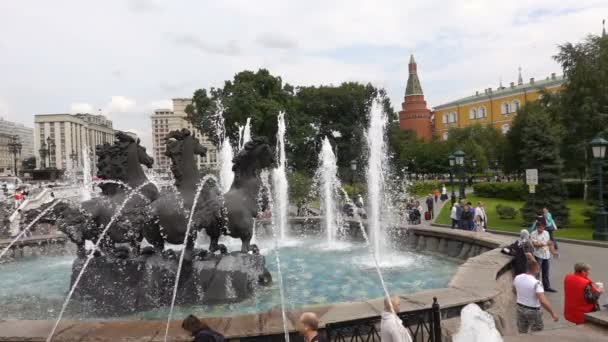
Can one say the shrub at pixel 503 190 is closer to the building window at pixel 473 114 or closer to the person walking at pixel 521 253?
the person walking at pixel 521 253

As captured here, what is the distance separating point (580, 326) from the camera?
5.31 metres

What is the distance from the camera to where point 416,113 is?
108 m

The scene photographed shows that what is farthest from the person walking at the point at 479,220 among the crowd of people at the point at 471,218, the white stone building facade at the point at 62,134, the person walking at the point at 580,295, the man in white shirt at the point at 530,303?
the white stone building facade at the point at 62,134

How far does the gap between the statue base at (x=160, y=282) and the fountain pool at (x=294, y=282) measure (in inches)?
9.1

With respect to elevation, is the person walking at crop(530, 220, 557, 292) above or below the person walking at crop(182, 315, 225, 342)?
below

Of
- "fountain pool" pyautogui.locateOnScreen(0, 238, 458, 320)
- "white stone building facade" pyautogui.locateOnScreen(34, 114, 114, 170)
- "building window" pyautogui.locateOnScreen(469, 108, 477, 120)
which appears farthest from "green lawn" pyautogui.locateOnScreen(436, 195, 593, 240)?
"white stone building facade" pyautogui.locateOnScreen(34, 114, 114, 170)

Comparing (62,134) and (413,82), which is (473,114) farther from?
(62,134)

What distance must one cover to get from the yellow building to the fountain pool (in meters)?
80.0

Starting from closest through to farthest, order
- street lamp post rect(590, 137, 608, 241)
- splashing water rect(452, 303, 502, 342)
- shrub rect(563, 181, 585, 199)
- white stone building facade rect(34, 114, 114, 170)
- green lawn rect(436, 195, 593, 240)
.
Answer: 1. splashing water rect(452, 303, 502, 342)
2. street lamp post rect(590, 137, 608, 241)
3. green lawn rect(436, 195, 593, 240)
4. shrub rect(563, 181, 585, 199)
5. white stone building facade rect(34, 114, 114, 170)

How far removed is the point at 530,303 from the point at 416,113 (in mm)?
106361

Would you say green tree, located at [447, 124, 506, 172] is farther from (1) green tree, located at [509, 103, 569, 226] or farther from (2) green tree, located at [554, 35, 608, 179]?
(1) green tree, located at [509, 103, 569, 226]

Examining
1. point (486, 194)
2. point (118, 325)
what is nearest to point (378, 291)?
point (118, 325)

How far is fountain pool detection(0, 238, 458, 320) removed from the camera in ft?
25.8

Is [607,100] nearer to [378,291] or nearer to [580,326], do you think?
[378,291]
